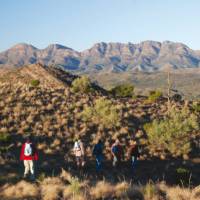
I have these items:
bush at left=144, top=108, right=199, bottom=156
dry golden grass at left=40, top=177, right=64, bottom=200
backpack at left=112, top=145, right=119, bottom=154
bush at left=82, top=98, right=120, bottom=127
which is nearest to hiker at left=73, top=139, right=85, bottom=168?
backpack at left=112, top=145, right=119, bottom=154

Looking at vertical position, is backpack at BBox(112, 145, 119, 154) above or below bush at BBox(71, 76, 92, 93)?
below

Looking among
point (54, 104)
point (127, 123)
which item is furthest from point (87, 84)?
point (127, 123)

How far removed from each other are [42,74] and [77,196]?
62140 millimetres

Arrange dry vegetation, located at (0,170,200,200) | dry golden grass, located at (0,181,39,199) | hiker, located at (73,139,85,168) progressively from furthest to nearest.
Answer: hiker, located at (73,139,85,168), dry golden grass, located at (0,181,39,199), dry vegetation, located at (0,170,200,200)

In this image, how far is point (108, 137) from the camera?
107ft

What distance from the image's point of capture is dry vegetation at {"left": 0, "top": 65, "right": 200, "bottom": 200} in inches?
581

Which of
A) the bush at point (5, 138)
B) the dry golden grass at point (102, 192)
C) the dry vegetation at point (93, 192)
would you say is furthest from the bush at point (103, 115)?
the dry golden grass at point (102, 192)

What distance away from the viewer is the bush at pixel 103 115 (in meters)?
35.2

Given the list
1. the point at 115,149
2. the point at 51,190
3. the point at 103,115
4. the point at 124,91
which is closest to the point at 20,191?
the point at 51,190

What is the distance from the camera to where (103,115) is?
36094 mm

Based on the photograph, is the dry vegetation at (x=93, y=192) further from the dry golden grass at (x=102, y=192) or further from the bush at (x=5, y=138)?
the bush at (x=5, y=138)

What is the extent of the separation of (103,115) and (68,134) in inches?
192

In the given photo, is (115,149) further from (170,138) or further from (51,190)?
(51,190)

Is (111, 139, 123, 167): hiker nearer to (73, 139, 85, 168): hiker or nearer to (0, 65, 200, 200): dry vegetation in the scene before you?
(73, 139, 85, 168): hiker
